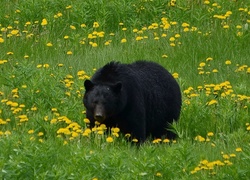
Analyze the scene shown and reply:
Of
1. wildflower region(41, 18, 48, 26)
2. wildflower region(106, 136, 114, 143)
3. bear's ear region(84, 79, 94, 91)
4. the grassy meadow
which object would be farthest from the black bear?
wildflower region(41, 18, 48, 26)

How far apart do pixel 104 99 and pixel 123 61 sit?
3220mm

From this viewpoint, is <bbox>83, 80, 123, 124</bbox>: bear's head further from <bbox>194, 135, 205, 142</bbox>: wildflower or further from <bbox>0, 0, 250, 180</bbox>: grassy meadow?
<bbox>194, 135, 205, 142</bbox>: wildflower

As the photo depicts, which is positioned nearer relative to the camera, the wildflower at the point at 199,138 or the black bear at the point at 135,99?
the wildflower at the point at 199,138

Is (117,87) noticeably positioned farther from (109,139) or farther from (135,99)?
(109,139)

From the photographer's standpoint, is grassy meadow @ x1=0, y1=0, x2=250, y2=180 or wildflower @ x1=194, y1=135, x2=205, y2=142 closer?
grassy meadow @ x1=0, y1=0, x2=250, y2=180

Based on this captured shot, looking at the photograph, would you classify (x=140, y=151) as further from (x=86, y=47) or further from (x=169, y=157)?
(x=86, y=47)

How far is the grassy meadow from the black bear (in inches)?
6.9

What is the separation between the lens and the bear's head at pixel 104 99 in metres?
10.2

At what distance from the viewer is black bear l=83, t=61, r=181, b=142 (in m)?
10.3

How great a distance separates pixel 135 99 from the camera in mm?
10531

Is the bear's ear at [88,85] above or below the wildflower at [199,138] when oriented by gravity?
above

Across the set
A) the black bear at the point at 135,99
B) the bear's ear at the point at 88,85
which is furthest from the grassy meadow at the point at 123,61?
the bear's ear at the point at 88,85

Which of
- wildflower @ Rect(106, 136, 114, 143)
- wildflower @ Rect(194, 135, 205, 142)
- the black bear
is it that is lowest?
wildflower @ Rect(194, 135, 205, 142)

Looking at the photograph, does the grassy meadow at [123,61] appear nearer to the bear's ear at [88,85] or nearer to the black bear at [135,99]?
the black bear at [135,99]
